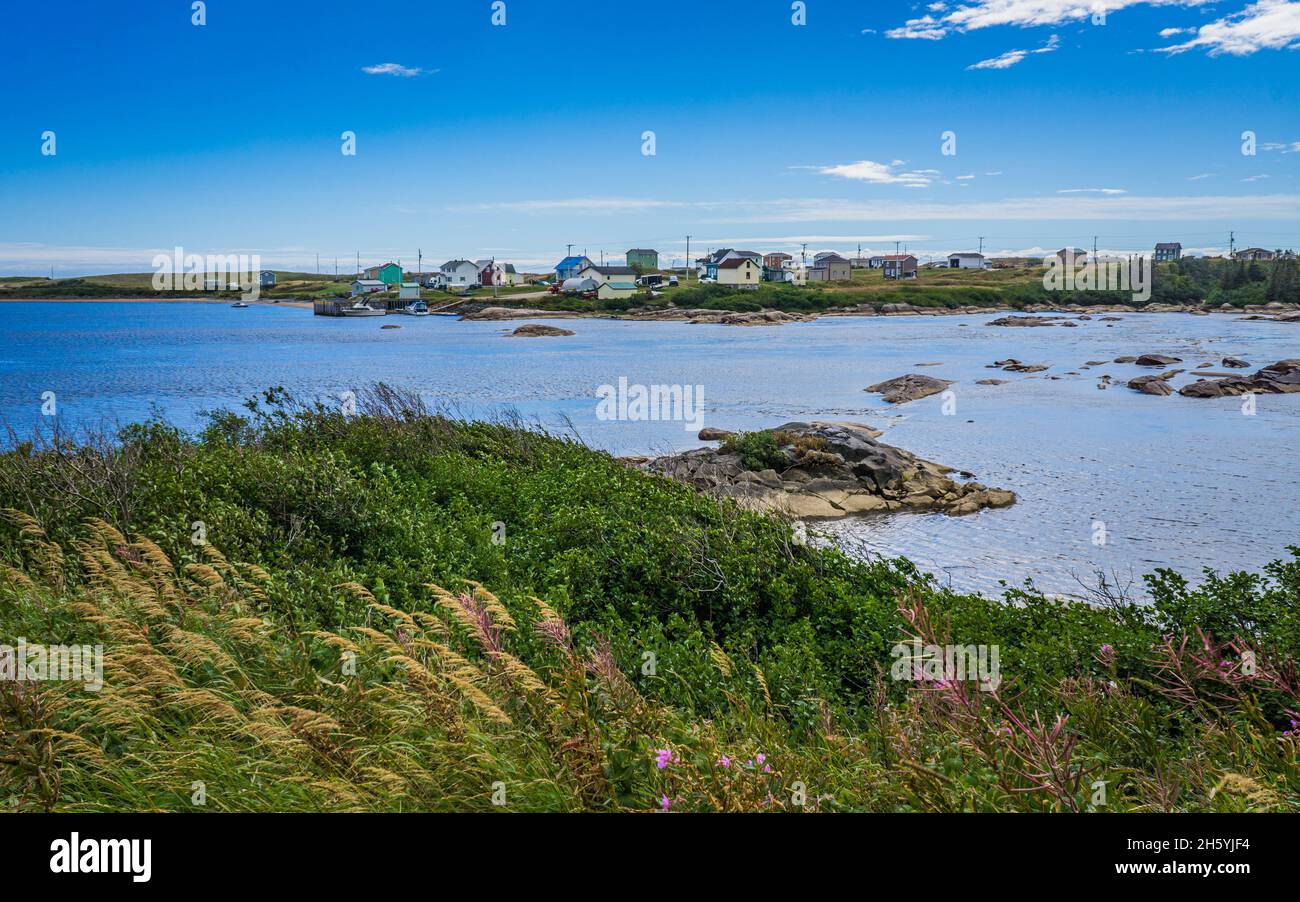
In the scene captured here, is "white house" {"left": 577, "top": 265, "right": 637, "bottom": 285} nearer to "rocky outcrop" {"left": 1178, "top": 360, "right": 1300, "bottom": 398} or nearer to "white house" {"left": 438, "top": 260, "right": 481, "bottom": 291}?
"white house" {"left": 438, "top": 260, "right": 481, "bottom": 291}

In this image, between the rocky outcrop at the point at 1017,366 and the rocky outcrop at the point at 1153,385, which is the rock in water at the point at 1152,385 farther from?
the rocky outcrop at the point at 1017,366

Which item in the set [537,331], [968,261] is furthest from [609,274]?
[968,261]

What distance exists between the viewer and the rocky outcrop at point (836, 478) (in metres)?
22.7

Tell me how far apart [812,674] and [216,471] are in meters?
8.49

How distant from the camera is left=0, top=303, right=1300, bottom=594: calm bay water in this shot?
64.2 ft

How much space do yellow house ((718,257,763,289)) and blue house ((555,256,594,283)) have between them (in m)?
26.3

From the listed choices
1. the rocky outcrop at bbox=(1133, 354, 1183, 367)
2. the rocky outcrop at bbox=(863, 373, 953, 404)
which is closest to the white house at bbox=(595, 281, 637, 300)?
the rocky outcrop at bbox=(1133, 354, 1183, 367)

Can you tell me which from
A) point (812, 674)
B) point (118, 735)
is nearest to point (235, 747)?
point (118, 735)

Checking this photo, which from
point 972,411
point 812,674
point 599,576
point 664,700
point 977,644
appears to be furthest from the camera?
point 972,411

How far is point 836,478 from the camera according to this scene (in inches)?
952

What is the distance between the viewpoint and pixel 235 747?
17.7 ft

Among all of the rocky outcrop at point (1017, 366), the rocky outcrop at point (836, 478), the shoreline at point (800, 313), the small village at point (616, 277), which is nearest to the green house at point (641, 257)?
the small village at point (616, 277)
